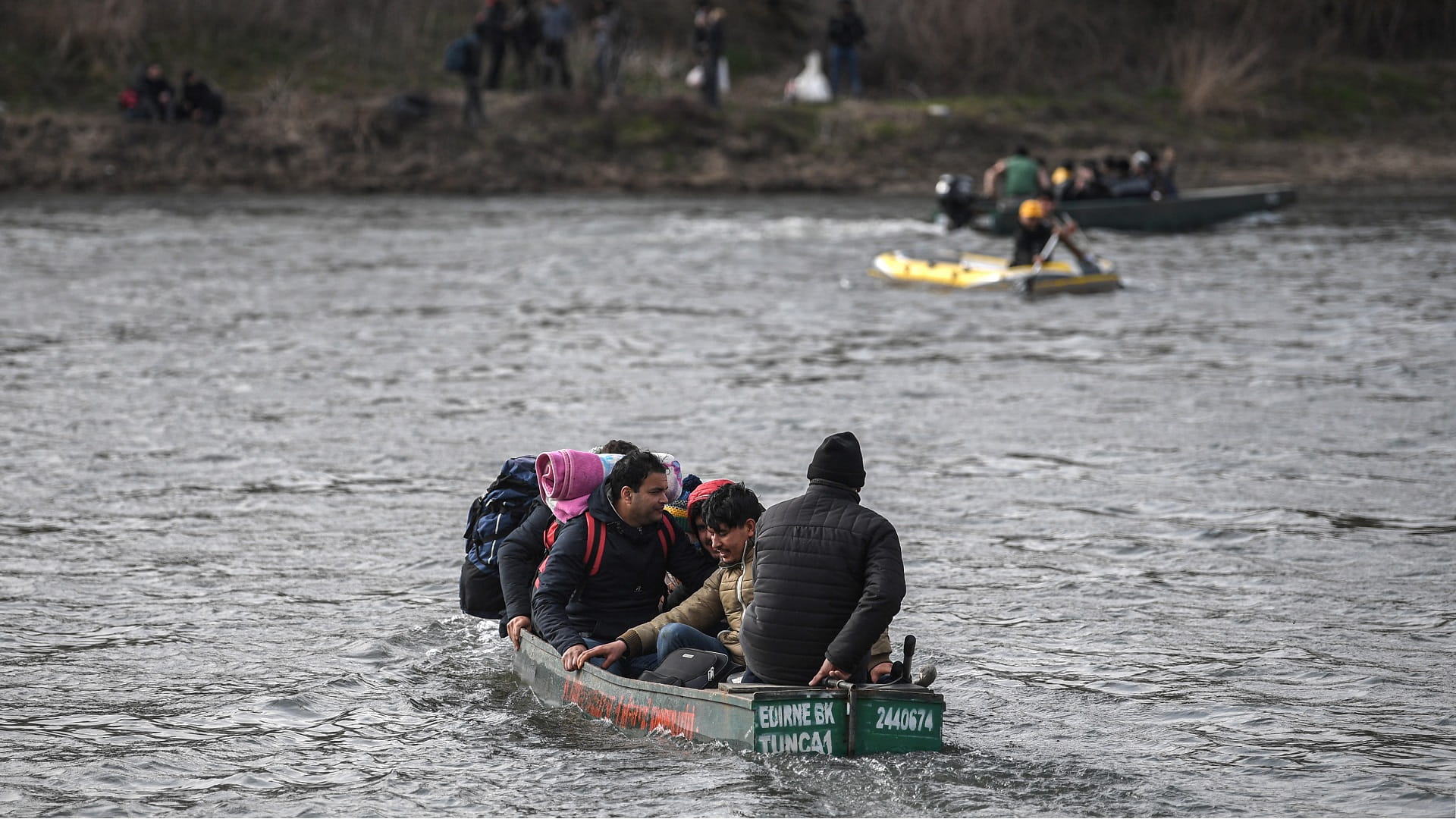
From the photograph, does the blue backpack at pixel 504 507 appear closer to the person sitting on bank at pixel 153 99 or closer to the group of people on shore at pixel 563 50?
the group of people on shore at pixel 563 50

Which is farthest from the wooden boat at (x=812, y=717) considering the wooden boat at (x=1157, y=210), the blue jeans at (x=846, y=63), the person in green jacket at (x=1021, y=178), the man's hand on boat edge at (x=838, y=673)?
the blue jeans at (x=846, y=63)

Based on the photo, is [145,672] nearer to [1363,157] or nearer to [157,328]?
[157,328]

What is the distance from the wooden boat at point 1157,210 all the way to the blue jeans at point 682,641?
915 inches

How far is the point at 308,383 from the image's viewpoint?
18391mm

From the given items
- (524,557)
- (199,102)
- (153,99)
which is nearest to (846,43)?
(199,102)

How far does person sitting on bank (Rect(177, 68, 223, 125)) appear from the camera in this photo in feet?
124

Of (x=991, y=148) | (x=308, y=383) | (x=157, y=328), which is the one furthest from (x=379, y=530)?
(x=991, y=148)

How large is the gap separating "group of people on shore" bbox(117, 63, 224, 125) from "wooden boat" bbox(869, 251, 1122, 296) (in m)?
18.2

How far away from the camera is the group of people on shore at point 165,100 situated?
37.8m

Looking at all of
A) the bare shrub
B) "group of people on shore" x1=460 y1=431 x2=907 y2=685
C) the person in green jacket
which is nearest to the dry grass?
the bare shrub

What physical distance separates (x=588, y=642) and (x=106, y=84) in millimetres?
35235

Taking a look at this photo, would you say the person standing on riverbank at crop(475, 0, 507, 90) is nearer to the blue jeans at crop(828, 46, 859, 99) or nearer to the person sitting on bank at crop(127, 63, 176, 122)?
the person sitting on bank at crop(127, 63, 176, 122)

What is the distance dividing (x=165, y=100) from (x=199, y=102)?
75 centimetres

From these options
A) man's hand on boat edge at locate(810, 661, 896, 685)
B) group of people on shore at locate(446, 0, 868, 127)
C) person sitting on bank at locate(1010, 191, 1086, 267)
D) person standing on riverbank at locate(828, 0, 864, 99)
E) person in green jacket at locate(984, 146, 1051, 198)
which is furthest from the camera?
person standing on riverbank at locate(828, 0, 864, 99)
